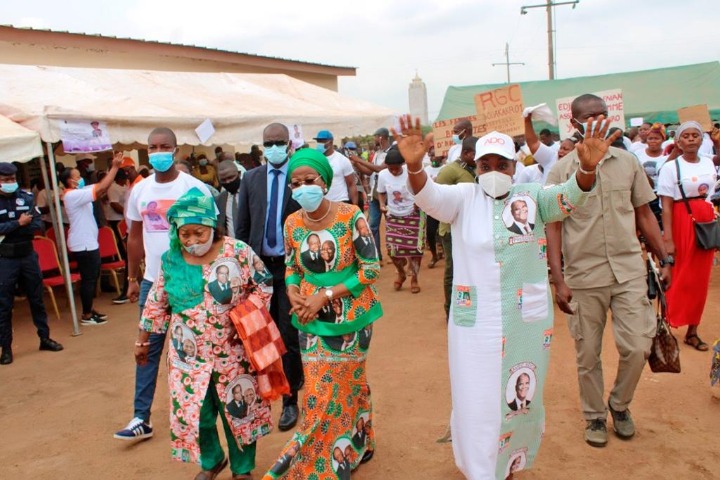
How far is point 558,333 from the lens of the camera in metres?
6.61

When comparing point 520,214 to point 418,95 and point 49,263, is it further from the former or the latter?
point 418,95

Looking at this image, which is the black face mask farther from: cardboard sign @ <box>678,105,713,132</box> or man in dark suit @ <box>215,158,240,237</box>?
cardboard sign @ <box>678,105,713,132</box>

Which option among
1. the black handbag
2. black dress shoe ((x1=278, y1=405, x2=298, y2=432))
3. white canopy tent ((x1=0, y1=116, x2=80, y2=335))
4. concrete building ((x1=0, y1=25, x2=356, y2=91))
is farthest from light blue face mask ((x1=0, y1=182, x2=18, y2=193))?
concrete building ((x1=0, y1=25, x2=356, y2=91))

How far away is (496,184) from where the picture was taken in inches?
130

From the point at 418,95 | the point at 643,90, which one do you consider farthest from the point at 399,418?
the point at 418,95

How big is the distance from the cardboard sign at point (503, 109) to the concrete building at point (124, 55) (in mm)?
11563

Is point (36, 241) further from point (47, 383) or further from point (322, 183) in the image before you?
point (322, 183)

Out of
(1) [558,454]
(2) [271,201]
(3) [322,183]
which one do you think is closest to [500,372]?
(1) [558,454]

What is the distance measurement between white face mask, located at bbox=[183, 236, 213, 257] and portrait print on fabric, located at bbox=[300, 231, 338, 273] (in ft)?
1.72

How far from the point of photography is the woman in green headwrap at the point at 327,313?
11.6 feet

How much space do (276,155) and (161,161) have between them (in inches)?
31.6

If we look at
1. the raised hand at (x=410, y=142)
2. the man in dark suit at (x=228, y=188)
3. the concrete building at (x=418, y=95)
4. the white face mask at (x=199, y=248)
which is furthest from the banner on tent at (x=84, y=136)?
the concrete building at (x=418, y=95)

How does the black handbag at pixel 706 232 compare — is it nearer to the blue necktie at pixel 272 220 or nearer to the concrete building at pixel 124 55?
the blue necktie at pixel 272 220

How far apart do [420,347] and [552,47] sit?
26.3m
